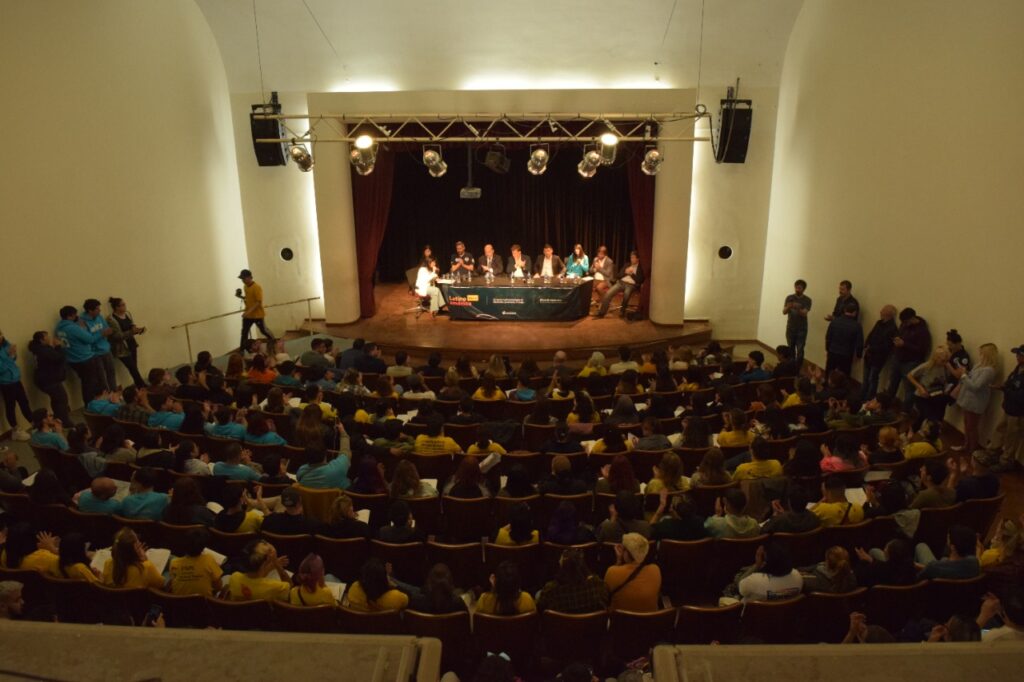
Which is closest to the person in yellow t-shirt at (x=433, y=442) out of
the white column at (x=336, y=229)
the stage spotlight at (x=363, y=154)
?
the stage spotlight at (x=363, y=154)

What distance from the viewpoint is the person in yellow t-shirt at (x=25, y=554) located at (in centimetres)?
349

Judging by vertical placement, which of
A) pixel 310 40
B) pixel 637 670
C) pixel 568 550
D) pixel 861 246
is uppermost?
pixel 310 40

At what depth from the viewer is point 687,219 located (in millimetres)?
10539

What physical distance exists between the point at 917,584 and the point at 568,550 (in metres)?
1.76

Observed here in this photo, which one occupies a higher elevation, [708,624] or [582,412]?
[582,412]

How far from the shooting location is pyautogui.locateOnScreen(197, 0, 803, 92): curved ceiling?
9.69 meters

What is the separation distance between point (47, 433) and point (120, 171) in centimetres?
440

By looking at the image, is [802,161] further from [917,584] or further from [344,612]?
[344,612]

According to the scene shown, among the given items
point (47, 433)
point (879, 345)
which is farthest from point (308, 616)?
point (879, 345)

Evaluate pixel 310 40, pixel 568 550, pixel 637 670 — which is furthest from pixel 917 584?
pixel 310 40

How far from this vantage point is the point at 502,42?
9.96m

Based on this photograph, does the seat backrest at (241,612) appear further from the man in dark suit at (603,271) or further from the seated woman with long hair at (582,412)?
the man in dark suit at (603,271)

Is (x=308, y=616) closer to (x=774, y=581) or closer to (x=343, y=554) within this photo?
(x=343, y=554)

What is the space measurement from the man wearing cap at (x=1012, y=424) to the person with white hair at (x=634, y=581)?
423 cm
